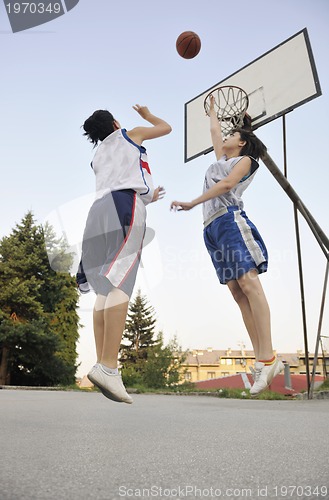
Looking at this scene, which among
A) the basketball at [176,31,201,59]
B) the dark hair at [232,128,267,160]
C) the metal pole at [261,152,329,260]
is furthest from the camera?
the basketball at [176,31,201,59]

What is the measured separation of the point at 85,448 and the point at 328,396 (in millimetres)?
8733

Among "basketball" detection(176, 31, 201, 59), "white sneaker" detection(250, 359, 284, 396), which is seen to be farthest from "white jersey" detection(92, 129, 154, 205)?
"basketball" detection(176, 31, 201, 59)

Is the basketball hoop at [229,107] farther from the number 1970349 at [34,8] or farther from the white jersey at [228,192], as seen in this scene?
the number 1970349 at [34,8]

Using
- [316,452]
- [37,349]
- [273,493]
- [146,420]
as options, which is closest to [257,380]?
[273,493]

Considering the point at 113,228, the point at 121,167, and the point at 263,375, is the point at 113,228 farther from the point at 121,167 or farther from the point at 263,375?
the point at 263,375

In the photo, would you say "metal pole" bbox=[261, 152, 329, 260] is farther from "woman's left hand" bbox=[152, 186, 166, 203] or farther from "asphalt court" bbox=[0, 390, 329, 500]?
"asphalt court" bbox=[0, 390, 329, 500]

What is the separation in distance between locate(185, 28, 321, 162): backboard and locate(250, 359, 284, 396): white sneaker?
1.56 m

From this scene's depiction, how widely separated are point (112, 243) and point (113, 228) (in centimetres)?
5

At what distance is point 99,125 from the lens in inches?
64.1

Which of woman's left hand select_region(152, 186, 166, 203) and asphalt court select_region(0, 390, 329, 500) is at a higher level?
woman's left hand select_region(152, 186, 166, 203)

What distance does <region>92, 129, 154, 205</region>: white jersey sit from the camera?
1.54 m

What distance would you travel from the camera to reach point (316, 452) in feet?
7.93

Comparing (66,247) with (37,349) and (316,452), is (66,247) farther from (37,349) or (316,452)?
(37,349)

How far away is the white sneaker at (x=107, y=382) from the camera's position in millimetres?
1360
